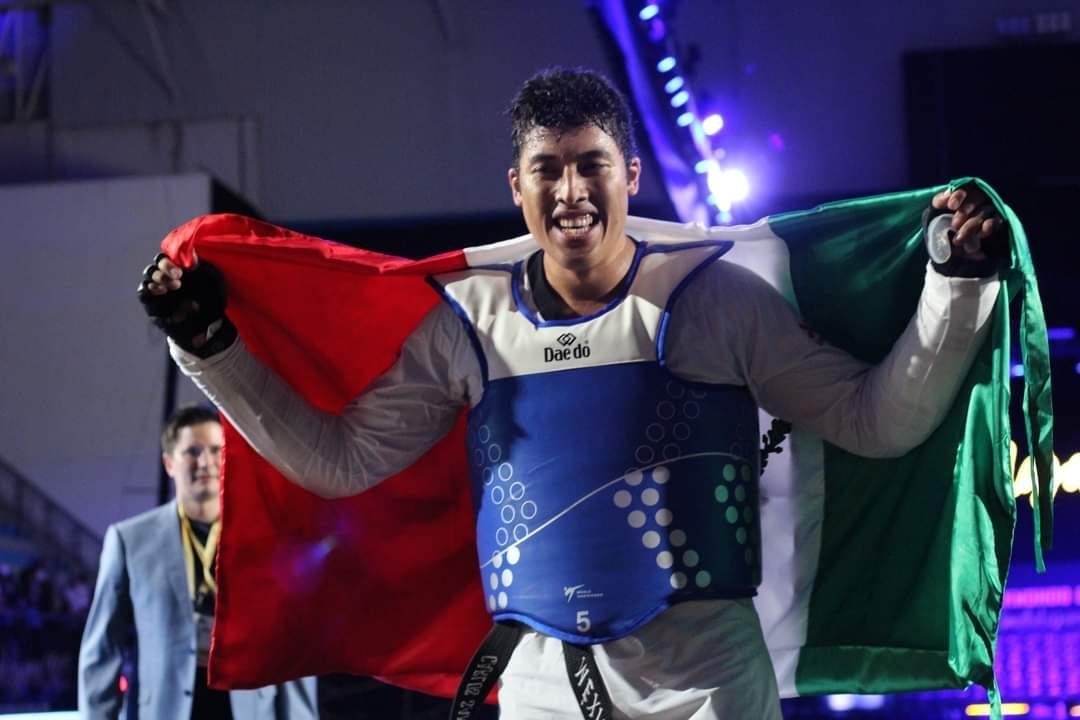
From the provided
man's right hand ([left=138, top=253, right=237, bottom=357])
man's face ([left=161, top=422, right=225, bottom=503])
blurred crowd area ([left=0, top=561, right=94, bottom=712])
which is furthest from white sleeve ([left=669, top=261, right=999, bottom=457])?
blurred crowd area ([left=0, top=561, right=94, bottom=712])

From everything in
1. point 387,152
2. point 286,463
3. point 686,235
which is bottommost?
point 286,463

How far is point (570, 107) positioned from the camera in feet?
7.99

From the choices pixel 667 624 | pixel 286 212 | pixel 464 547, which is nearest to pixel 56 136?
pixel 286 212

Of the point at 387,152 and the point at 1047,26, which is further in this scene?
the point at 387,152

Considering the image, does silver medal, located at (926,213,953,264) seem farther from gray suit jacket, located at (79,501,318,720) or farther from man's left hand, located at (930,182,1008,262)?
gray suit jacket, located at (79,501,318,720)

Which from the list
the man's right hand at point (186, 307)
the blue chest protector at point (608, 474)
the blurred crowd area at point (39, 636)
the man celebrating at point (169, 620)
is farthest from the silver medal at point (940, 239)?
the blurred crowd area at point (39, 636)

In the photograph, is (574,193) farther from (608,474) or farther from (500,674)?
(500,674)

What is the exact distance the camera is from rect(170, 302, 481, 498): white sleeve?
2518 millimetres

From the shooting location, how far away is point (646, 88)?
634 cm

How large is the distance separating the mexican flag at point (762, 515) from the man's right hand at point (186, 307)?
64mm

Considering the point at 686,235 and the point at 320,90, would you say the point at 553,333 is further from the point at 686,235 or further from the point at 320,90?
the point at 320,90

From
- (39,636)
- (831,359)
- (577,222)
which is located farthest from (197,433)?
(39,636)

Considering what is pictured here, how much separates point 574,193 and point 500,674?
0.77 m

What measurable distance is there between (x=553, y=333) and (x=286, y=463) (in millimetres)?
525
